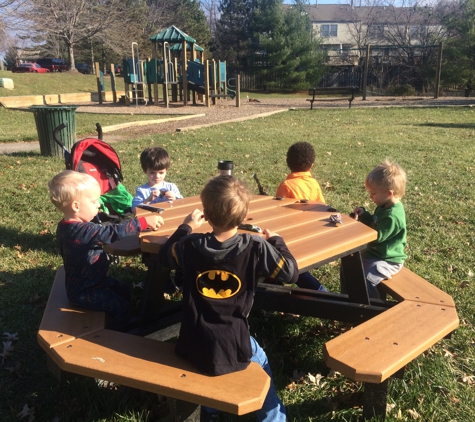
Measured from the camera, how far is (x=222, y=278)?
2127mm

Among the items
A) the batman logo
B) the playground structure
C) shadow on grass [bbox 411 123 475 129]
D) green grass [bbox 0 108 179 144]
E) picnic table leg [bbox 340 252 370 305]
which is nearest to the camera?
the batman logo

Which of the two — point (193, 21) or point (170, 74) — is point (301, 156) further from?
point (193, 21)

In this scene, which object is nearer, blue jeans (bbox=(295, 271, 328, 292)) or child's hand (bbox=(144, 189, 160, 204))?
blue jeans (bbox=(295, 271, 328, 292))

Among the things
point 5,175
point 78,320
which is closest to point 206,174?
point 5,175

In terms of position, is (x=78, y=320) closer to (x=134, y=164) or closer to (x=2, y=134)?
(x=134, y=164)

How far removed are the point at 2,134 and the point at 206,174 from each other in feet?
24.6

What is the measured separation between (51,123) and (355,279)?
7349 mm

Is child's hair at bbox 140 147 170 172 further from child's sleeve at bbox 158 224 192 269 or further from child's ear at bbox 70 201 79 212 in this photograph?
child's sleeve at bbox 158 224 192 269

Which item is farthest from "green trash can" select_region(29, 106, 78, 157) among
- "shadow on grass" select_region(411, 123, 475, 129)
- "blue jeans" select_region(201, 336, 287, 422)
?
"shadow on grass" select_region(411, 123, 475, 129)

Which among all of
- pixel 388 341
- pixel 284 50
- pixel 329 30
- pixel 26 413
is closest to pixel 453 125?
pixel 388 341

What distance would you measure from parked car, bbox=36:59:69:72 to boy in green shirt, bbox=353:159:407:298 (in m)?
47.4

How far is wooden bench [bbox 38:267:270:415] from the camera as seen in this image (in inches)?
78.5

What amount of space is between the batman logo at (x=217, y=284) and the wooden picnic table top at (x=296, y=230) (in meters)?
0.51

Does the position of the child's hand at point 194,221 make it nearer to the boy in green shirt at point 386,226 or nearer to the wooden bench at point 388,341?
the wooden bench at point 388,341
